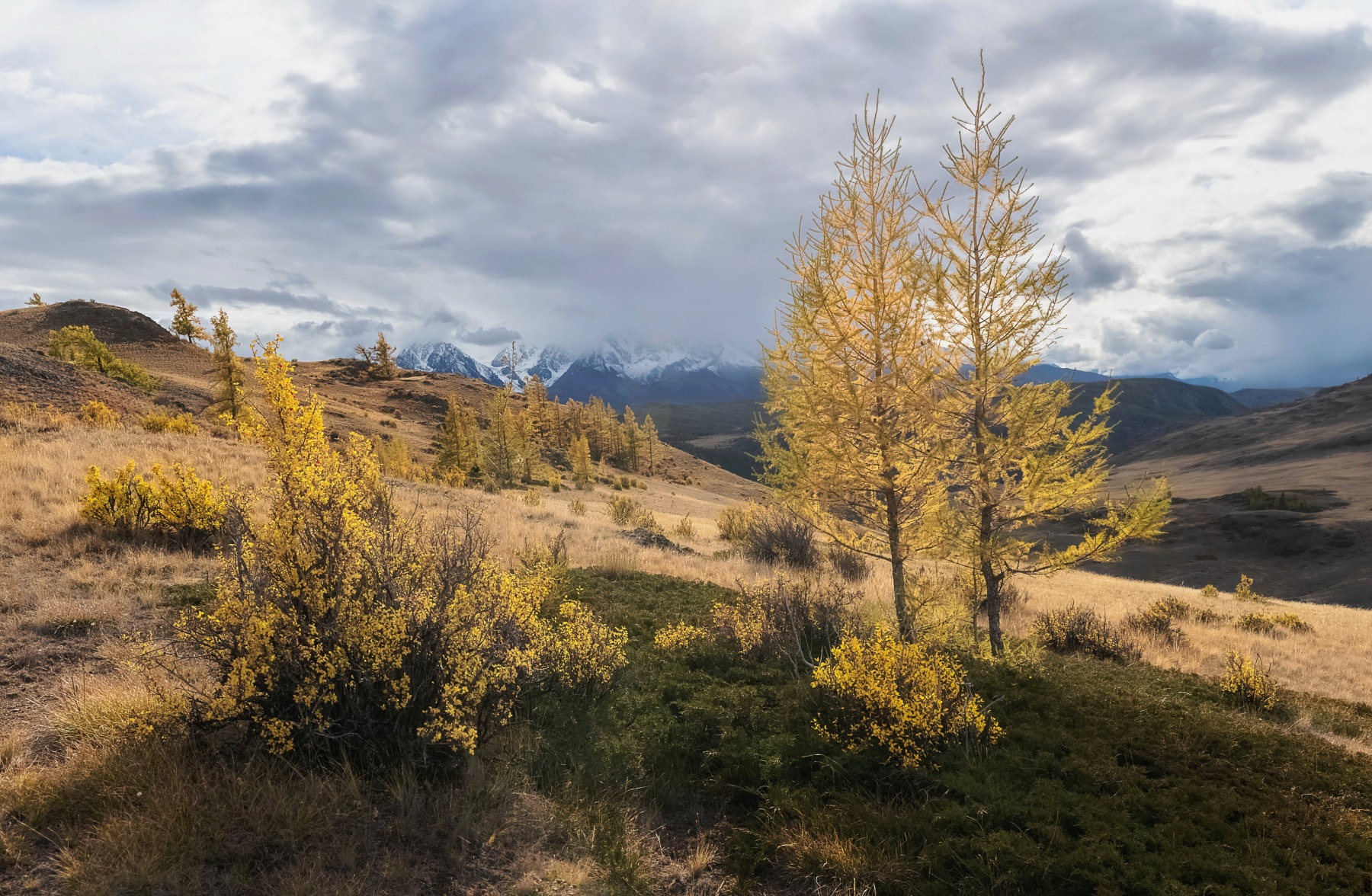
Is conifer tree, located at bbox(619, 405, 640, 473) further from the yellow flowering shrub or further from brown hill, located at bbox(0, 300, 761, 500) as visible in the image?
the yellow flowering shrub

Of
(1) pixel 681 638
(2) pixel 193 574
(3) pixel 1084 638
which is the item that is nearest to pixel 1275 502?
(3) pixel 1084 638

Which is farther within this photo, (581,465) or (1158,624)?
(581,465)

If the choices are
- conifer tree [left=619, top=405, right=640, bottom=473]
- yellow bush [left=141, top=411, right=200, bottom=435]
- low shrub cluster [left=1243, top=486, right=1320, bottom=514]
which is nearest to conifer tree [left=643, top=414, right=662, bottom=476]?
conifer tree [left=619, top=405, right=640, bottom=473]

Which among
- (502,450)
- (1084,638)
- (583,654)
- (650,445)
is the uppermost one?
(650,445)

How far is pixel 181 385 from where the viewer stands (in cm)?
4519

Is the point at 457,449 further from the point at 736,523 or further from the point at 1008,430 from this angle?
the point at 1008,430

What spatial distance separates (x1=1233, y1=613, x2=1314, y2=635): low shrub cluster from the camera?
46.1 feet

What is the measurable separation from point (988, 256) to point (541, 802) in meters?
7.37

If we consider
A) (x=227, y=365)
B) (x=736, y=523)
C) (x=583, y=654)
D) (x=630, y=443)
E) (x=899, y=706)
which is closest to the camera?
(x=899, y=706)

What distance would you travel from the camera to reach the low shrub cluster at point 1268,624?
14.1 meters

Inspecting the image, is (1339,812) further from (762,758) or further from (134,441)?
(134,441)

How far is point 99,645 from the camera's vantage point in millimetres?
5605

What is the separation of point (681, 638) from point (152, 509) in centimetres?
807

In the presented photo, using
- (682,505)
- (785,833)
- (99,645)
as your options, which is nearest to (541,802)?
(785,833)
